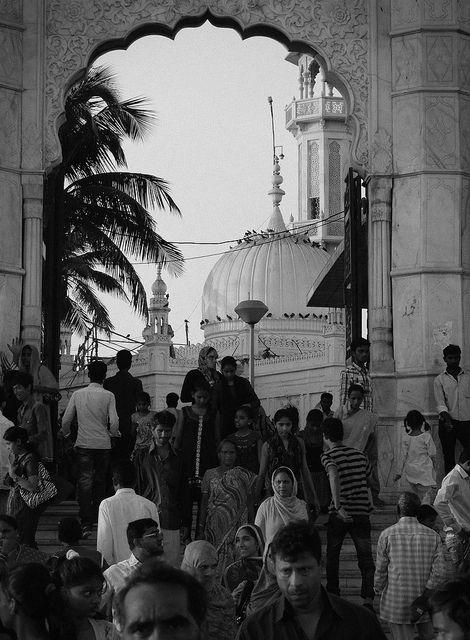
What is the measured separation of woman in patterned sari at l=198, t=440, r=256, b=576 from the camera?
11.3 meters

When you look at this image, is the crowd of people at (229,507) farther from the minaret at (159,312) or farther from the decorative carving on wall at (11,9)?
the minaret at (159,312)

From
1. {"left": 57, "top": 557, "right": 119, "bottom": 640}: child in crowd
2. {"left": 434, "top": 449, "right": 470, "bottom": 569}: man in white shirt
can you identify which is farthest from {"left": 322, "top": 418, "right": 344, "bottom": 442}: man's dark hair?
{"left": 57, "top": 557, "right": 119, "bottom": 640}: child in crowd

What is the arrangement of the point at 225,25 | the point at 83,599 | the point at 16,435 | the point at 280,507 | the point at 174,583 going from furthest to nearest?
the point at 225,25
the point at 16,435
the point at 280,507
the point at 83,599
the point at 174,583

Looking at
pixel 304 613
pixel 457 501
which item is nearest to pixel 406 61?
pixel 457 501

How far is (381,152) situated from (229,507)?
19.9ft

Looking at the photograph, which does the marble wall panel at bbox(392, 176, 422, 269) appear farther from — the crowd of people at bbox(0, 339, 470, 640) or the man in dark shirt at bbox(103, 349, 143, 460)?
the man in dark shirt at bbox(103, 349, 143, 460)

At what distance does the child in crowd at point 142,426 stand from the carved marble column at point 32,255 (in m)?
2.10

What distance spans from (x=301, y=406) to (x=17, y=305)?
2025 cm

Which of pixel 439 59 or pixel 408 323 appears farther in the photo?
pixel 439 59

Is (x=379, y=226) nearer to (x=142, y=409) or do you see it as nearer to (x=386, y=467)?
(x=386, y=467)

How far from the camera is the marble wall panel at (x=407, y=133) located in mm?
16141

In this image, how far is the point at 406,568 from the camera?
9.79 m

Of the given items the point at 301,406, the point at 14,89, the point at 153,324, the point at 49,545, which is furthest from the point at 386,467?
the point at 153,324

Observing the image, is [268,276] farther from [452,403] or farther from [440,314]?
[452,403]
